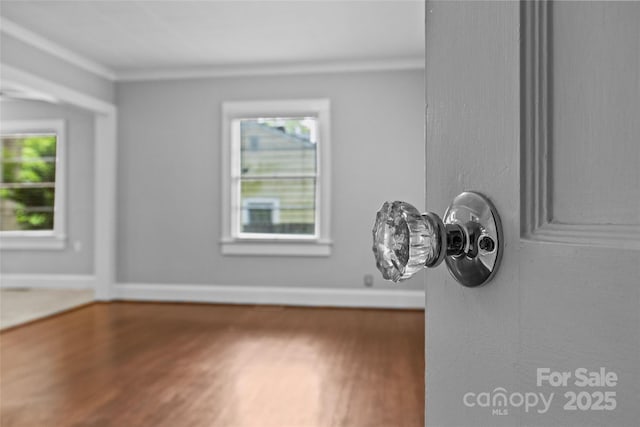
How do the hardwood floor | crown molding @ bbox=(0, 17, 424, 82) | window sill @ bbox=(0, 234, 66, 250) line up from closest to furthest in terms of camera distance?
the hardwood floor, crown molding @ bbox=(0, 17, 424, 82), window sill @ bbox=(0, 234, 66, 250)

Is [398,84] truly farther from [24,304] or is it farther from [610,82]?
[610,82]

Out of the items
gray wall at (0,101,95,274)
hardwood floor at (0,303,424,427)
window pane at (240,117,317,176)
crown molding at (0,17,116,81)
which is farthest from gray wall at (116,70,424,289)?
gray wall at (0,101,95,274)

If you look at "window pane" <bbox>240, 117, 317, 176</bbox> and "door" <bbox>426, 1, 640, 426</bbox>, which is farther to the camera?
"window pane" <bbox>240, 117, 317, 176</bbox>

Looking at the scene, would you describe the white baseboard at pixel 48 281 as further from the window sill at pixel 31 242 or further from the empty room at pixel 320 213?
the window sill at pixel 31 242

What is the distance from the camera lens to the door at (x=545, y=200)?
275 mm

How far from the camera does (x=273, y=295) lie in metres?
5.51

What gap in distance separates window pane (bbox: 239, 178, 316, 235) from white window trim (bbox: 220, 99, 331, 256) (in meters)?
0.09

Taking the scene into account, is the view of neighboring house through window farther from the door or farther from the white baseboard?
the door

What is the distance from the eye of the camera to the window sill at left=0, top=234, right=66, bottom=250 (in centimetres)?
667

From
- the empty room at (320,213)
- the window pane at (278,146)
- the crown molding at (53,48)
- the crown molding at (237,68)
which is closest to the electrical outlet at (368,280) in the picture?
the empty room at (320,213)

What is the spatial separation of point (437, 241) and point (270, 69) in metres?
5.36

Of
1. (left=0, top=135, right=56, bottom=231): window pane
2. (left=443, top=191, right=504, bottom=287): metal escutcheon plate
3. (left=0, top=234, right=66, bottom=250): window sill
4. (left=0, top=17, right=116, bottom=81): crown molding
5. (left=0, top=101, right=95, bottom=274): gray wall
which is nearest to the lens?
(left=443, top=191, right=504, bottom=287): metal escutcheon plate

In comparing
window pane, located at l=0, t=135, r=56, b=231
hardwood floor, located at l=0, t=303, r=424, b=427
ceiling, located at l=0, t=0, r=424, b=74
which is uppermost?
ceiling, located at l=0, t=0, r=424, b=74

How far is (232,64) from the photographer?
545cm
